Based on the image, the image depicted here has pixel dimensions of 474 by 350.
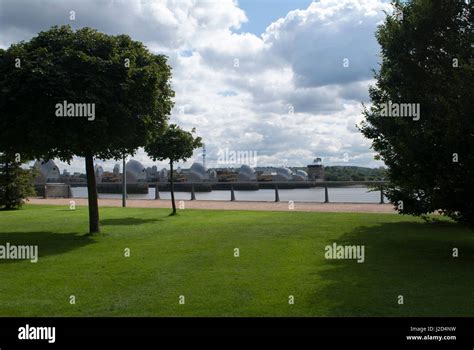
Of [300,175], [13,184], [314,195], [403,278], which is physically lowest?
[403,278]

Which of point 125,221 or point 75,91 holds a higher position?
point 75,91

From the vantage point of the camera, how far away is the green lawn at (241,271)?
695 cm

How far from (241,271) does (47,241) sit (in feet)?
21.8

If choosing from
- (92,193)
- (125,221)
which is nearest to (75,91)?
(92,193)

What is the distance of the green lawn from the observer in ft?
22.8

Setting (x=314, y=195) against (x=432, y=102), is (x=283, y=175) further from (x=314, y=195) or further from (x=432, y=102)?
(x=432, y=102)

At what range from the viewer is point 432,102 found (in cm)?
1118

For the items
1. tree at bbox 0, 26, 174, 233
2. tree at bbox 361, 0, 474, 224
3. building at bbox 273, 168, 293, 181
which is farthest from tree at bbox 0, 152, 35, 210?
building at bbox 273, 168, 293, 181

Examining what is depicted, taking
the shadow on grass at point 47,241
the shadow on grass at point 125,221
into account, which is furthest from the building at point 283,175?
the shadow on grass at point 47,241

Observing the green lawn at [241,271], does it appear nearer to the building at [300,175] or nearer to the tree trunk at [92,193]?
the tree trunk at [92,193]

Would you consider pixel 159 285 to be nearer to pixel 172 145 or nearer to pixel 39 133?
pixel 39 133

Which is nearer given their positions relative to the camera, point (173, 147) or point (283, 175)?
point (173, 147)

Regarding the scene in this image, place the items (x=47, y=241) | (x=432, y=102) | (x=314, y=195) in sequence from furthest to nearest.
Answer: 1. (x=314, y=195)
2. (x=47, y=241)
3. (x=432, y=102)

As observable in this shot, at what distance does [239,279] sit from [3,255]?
601cm
